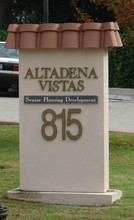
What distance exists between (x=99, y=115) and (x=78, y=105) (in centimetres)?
26

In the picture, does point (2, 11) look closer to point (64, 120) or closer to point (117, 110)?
point (117, 110)

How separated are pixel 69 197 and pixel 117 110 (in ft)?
37.0

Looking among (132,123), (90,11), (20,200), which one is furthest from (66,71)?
(90,11)

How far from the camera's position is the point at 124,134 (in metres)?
13.4

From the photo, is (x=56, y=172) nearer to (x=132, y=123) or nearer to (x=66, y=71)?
(x=66, y=71)

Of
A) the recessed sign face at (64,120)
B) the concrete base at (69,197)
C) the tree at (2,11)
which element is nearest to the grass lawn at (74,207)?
the concrete base at (69,197)

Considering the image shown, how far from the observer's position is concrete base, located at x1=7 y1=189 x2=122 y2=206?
264 inches

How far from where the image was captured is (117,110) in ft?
58.9

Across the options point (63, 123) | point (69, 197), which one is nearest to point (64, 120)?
point (63, 123)

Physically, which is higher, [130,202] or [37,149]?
[37,149]

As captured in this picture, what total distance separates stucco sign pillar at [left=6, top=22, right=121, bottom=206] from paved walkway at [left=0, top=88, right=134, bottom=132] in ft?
24.0

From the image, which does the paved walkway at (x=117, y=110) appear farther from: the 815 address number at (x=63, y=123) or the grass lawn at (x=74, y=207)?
the 815 address number at (x=63, y=123)

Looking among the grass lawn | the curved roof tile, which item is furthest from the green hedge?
the curved roof tile

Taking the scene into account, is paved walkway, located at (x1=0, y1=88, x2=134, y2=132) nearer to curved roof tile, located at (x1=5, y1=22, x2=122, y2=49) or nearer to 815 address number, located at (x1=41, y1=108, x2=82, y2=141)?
815 address number, located at (x1=41, y1=108, x2=82, y2=141)
